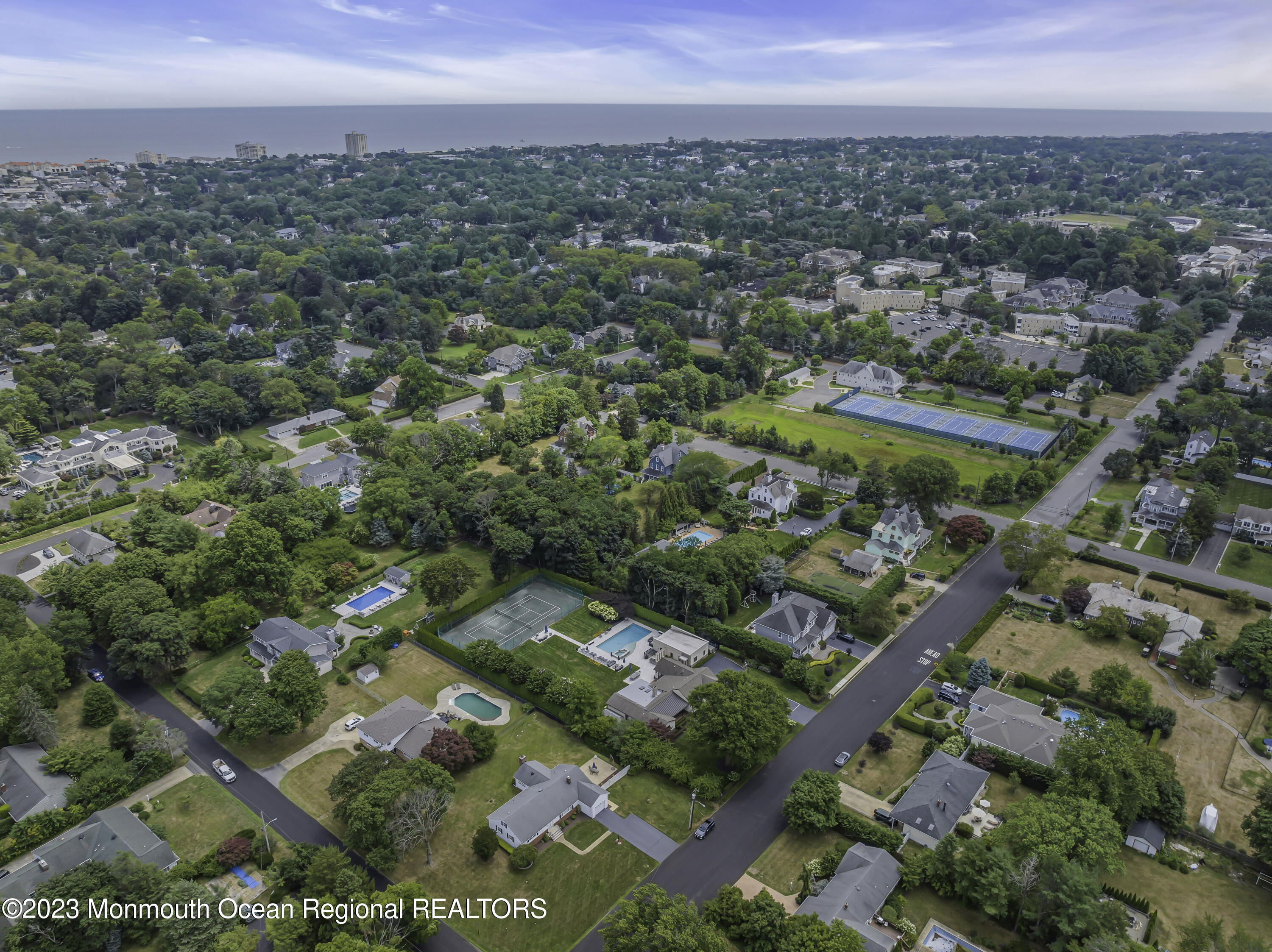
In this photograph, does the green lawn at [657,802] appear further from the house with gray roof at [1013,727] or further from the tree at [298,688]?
the tree at [298,688]

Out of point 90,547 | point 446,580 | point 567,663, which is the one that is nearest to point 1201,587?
point 567,663

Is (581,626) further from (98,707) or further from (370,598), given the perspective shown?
(98,707)

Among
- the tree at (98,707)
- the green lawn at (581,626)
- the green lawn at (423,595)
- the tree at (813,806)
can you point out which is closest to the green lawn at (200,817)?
the tree at (98,707)

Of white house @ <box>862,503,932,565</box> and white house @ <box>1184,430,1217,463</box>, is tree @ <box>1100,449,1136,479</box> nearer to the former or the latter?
white house @ <box>1184,430,1217,463</box>

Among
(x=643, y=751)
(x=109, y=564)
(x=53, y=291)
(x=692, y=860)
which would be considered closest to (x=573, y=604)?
(x=643, y=751)

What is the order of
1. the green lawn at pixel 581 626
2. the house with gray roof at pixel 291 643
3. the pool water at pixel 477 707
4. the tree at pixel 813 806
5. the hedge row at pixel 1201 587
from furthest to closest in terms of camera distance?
the hedge row at pixel 1201 587 < the green lawn at pixel 581 626 < the house with gray roof at pixel 291 643 < the pool water at pixel 477 707 < the tree at pixel 813 806

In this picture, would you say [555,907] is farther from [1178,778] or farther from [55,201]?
[55,201]
